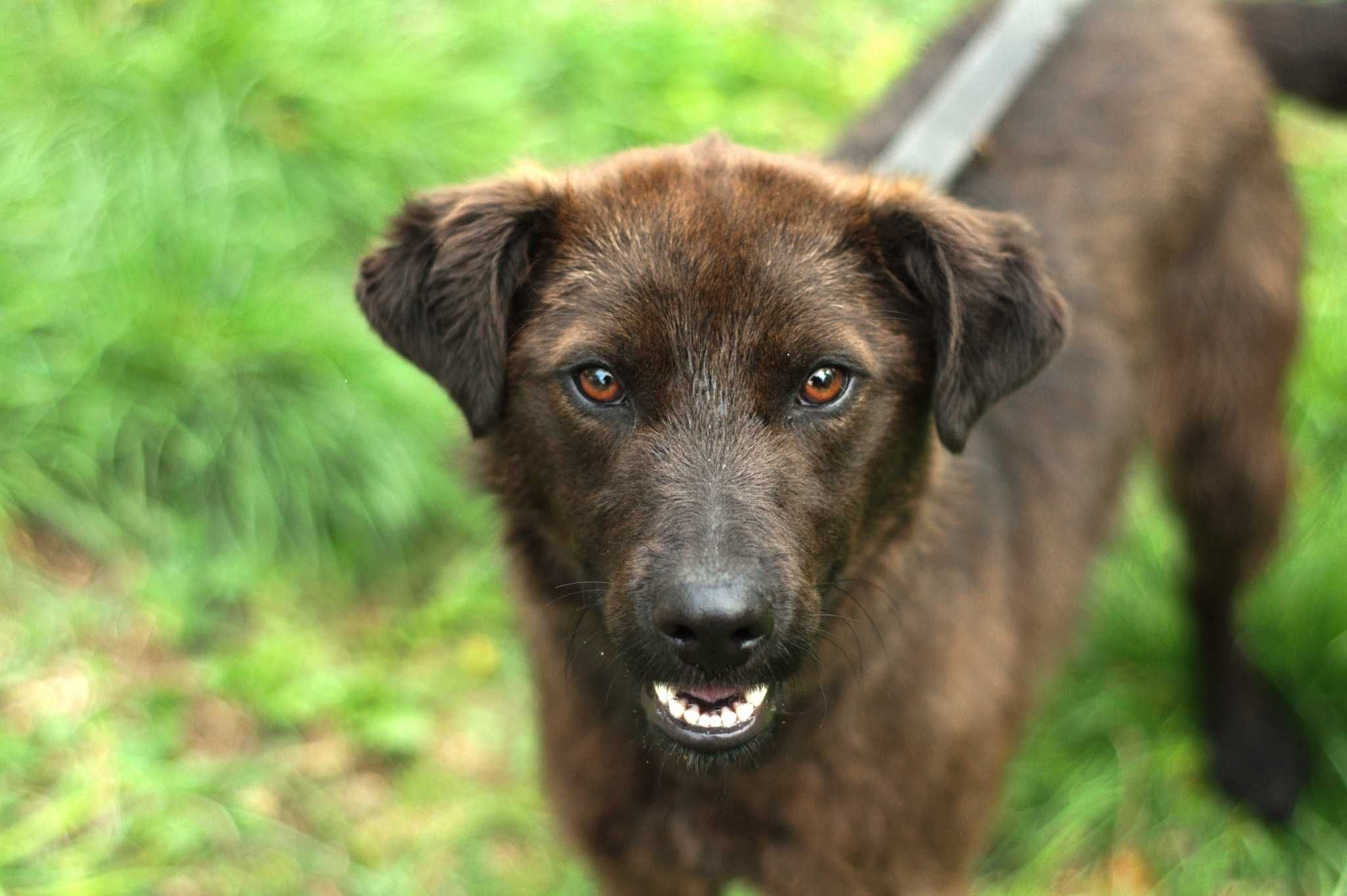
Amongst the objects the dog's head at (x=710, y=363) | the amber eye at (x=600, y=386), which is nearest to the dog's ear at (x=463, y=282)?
the dog's head at (x=710, y=363)

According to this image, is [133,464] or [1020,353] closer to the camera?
[1020,353]

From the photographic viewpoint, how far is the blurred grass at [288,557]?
158 inches

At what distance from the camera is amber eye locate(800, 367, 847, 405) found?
2678 millimetres

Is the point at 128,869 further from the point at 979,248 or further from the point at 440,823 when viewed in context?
the point at 979,248

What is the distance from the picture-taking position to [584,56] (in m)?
6.21

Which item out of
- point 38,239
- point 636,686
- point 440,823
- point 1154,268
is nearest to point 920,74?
point 1154,268

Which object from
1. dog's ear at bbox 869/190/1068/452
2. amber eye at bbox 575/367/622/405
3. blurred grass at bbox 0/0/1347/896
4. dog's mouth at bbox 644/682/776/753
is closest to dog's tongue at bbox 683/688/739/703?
dog's mouth at bbox 644/682/776/753

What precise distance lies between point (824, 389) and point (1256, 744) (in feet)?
7.55

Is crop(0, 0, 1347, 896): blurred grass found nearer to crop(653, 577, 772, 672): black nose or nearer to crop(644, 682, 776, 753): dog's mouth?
crop(644, 682, 776, 753): dog's mouth

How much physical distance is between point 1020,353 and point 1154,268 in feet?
4.39

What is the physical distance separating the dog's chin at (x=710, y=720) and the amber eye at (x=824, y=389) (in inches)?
21.2

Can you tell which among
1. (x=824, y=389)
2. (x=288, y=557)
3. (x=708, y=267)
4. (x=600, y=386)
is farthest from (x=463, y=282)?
(x=288, y=557)

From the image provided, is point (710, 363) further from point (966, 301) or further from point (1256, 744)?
point (1256, 744)

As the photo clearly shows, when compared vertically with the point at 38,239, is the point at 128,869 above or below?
below
